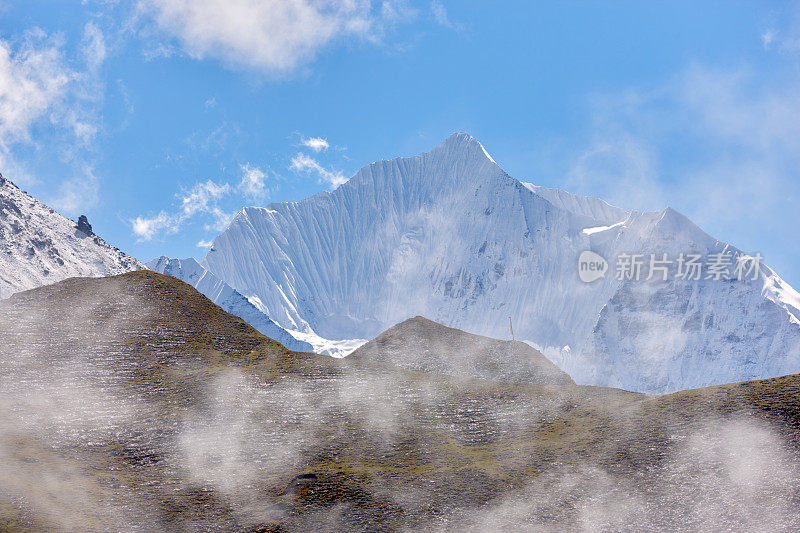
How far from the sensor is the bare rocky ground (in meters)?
46.3

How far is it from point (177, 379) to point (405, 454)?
28.8 meters

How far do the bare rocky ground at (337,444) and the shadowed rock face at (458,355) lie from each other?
13719 mm

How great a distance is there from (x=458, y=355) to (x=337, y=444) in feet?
122

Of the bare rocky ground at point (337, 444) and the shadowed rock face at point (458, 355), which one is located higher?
the shadowed rock face at point (458, 355)

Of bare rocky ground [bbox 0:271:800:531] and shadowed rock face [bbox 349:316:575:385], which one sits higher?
shadowed rock face [bbox 349:316:575:385]

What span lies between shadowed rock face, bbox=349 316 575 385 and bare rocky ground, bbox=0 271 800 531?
45.0 feet

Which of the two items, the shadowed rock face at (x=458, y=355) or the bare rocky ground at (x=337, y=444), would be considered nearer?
the bare rocky ground at (x=337, y=444)

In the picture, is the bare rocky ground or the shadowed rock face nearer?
the bare rocky ground

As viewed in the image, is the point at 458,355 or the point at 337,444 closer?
the point at 337,444

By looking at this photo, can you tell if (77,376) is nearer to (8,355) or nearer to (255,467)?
(8,355)

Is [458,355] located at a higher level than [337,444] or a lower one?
higher

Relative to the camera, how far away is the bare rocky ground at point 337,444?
152 feet

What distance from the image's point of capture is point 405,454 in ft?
191

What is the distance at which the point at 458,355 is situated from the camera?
94250mm
